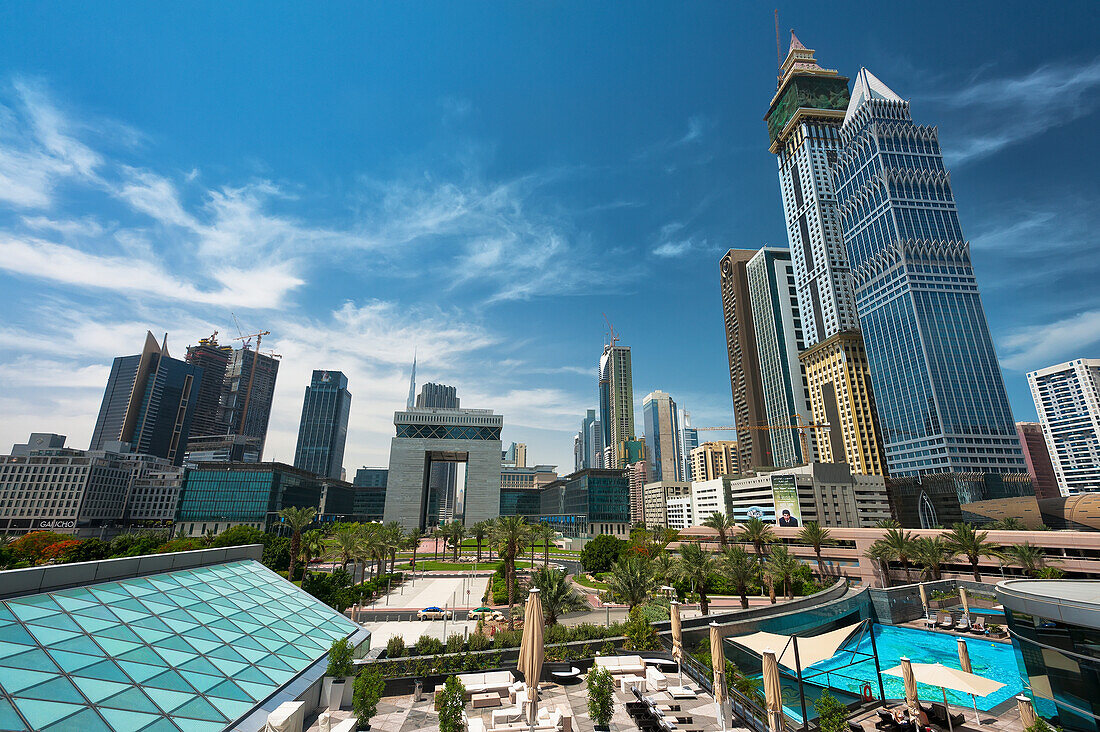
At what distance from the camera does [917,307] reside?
10869cm

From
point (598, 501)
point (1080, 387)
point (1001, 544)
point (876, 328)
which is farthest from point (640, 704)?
point (1080, 387)

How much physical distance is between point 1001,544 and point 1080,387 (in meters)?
196

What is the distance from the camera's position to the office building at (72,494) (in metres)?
118

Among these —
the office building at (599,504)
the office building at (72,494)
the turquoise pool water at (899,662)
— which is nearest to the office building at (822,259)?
the office building at (599,504)

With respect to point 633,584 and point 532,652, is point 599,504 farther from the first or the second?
point 532,652

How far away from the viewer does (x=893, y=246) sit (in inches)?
4614

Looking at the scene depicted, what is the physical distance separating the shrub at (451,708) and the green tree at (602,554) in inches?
1927

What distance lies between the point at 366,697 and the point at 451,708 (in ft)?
10.5

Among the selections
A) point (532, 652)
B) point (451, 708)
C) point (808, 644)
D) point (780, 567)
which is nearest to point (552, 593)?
point (808, 644)

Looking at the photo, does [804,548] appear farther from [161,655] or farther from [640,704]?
[161,655]

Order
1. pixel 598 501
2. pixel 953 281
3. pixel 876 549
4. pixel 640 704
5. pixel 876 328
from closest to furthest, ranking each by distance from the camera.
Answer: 1. pixel 640 704
2. pixel 876 549
3. pixel 953 281
4. pixel 876 328
5. pixel 598 501

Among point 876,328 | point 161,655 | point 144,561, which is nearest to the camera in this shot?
point 161,655

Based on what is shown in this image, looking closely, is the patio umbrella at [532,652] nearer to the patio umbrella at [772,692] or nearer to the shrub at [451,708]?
the shrub at [451,708]

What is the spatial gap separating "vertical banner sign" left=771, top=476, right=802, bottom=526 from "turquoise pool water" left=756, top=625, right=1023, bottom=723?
6468 centimetres
